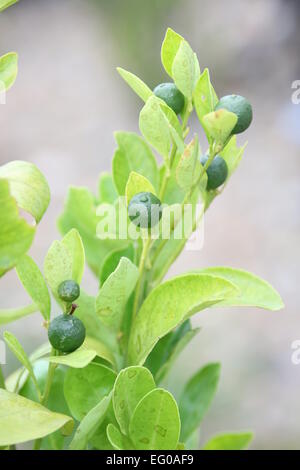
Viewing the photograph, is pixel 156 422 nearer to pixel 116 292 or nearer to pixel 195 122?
pixel 116 292

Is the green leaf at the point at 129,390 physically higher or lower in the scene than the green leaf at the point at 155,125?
lower

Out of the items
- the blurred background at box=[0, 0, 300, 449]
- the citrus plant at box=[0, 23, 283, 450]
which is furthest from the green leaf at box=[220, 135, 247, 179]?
the blurred background at box=[0, 0, 300, 449]

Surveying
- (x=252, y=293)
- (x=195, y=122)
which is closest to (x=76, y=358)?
(x=252, y=293)

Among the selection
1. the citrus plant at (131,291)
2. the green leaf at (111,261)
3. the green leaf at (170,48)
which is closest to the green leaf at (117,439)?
the citrus plant at (131,291)

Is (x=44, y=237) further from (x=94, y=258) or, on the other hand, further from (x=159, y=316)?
(x=159, y=316)

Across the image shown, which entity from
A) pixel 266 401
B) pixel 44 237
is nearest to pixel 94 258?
pixel 266 401

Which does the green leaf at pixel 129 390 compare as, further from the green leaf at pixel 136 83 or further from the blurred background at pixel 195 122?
the blurred background at pixel 195 122
